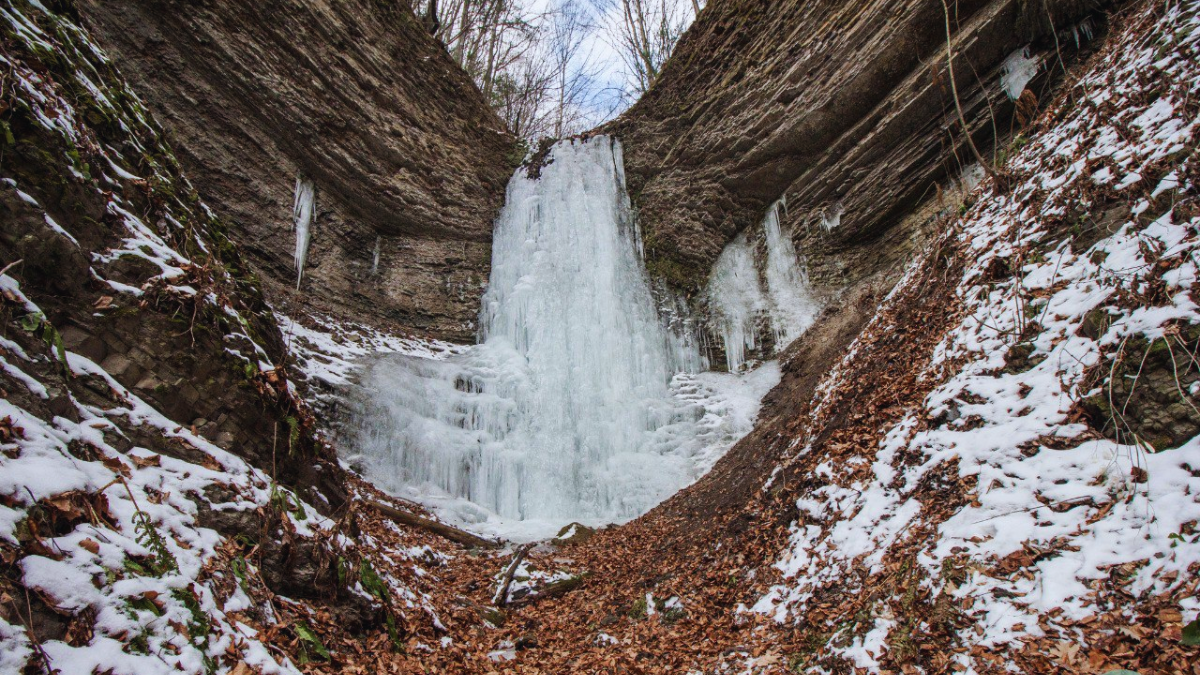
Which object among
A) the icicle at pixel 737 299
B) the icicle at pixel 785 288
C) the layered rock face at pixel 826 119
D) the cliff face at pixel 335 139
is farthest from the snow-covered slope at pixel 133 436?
the icicle at pixel 785 288

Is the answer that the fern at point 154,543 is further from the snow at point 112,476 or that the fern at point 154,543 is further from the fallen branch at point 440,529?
the fallen branch at point 440,529

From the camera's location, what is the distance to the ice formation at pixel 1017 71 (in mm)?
8107

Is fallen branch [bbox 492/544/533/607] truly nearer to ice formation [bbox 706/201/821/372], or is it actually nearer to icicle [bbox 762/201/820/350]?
ice formation [bbox 706/201/821/372]

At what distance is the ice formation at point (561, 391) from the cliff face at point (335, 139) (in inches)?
60.3

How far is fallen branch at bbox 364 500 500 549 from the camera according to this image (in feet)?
23.6

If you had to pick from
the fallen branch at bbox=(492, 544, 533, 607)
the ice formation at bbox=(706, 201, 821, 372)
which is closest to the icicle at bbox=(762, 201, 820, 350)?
the ice formation at bbox=(706, 201, 821, 372)

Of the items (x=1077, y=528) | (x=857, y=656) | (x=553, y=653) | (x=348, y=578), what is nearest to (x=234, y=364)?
(x=348, y=578)

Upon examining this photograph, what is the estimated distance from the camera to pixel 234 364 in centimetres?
405

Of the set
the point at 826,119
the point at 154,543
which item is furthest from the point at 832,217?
the point at 154,543

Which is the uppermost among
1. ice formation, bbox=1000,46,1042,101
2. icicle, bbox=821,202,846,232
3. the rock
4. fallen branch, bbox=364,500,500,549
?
ice formation, bbox=1000,46,1042,101

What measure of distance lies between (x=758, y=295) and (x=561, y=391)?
18.0 ft

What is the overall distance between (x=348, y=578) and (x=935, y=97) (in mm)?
11752

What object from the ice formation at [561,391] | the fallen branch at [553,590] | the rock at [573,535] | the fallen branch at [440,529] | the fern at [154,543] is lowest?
the fallen branch at [553,590]

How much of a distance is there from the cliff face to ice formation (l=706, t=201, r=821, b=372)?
6.73 meters
